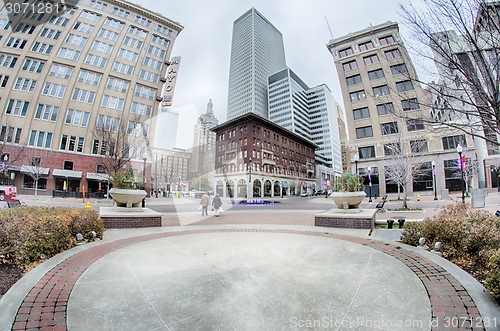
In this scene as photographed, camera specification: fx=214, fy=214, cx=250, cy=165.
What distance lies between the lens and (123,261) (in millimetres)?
4637

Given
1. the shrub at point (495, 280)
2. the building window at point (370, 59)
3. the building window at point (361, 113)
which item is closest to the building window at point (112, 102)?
the shrub at point (495, 280)

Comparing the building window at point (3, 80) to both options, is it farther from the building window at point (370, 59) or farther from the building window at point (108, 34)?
the building window at point (370, 59)

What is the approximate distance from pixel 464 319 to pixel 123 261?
5638 mm

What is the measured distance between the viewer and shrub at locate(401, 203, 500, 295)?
3.94 metres

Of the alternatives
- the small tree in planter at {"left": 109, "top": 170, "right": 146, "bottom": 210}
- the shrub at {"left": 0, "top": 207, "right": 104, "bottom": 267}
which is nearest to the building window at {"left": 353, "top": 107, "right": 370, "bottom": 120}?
the small tree in planter at {"left": 109, "top": 170, "right": 146, "bottom": 210}

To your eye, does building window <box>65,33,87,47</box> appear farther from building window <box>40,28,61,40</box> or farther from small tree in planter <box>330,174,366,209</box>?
small tree in planter <box>330,174,366,209</box>

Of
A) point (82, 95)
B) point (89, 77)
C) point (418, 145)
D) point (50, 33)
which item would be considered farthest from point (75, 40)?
point (418, 145)

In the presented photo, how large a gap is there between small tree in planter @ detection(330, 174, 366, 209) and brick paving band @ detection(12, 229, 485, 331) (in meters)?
5.10

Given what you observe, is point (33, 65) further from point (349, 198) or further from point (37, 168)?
point (349, 198)

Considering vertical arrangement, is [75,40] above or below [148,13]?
below

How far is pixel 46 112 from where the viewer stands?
3158cm

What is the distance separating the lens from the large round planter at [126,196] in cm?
959

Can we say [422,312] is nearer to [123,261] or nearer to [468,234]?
[468,234]

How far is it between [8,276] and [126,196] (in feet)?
20.7
